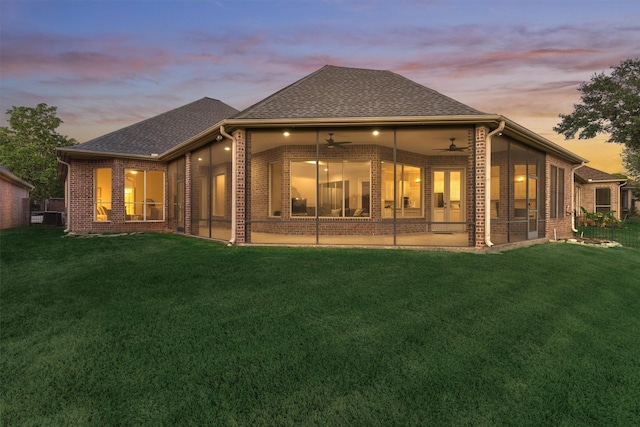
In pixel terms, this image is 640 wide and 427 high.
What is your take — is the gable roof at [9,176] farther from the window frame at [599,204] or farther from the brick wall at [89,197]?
the window frame at [599,204]

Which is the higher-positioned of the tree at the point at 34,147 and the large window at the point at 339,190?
the tree at the point at 34,147

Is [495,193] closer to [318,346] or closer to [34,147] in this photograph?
[318,346]

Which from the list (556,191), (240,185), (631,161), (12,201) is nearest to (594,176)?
(631,161)

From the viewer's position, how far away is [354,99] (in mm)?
10070

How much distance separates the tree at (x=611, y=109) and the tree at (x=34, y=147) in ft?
144

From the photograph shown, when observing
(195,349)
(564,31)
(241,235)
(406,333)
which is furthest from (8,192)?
(564,31)

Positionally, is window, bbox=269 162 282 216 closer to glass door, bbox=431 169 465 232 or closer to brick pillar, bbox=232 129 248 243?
brick pillar, bbox=232 129 248 243

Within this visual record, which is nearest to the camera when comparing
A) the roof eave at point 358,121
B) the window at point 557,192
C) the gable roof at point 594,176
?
the roof eave at point 358,121

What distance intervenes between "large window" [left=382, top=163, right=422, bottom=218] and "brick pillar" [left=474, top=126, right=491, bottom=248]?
12.0 feet

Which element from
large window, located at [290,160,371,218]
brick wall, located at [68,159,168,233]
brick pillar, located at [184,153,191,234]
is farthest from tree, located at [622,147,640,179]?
brick wall, located at [68,159,168,233]

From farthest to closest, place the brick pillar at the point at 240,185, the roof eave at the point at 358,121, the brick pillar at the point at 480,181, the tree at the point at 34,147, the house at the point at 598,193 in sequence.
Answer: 1. the tree at the point at 34,147
2. the house at the point at 598,193
3. the brick pillar at the point at 240,185
4. the brick pillar at the point at 480,181
5. the roof eave at the point at 358,121

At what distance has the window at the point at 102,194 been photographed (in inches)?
554

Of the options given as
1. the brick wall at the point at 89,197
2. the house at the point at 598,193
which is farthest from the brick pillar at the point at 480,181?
the house at the point at 598,193

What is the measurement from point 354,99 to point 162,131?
35.7 ft
